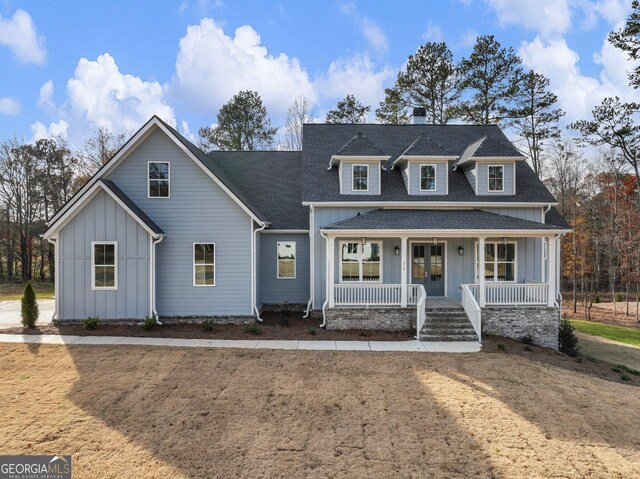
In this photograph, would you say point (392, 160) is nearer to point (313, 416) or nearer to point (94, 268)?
point (94, 268)

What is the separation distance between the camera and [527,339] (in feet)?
43.0

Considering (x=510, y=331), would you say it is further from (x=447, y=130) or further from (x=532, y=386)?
(x=447, y=130)

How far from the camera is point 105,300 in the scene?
43.0 ft

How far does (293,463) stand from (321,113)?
30.6 meters

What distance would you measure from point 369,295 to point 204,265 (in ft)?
20.0

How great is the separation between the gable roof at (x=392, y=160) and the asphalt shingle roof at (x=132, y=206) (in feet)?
18.1

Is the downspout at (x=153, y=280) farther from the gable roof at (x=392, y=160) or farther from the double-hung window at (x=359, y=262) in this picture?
the double-hung window at (x=359, y=262)

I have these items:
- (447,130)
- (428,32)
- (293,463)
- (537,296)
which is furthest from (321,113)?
(293,463)

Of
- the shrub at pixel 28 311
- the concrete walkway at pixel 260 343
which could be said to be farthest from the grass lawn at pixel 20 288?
the concrete walkway at pixel 260 343

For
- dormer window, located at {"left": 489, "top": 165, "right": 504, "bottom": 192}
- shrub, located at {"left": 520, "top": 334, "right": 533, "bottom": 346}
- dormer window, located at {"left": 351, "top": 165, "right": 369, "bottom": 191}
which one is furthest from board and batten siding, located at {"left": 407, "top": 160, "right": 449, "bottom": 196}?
shrub, located at {"left": 520, "top": 334, "right": 533, "bottom": 346}

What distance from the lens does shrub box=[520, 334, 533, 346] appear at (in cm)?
1306

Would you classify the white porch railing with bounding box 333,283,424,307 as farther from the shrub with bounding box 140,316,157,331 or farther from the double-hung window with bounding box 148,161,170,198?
the double-hung window with bounding box 148,161,170,198

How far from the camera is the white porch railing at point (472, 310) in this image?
12.2 m

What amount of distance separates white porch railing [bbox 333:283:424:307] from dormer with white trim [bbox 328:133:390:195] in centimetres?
399
